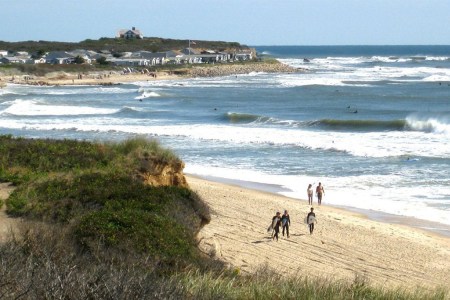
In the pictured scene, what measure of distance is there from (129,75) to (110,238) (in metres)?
86.9

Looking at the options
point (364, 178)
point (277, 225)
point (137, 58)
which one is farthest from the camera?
point (137, 58)

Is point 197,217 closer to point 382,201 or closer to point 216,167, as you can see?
point 382,201

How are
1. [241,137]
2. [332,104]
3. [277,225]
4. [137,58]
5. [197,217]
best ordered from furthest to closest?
[137,58] < [332,104] < [241,137] < [277,225] < [197,217]

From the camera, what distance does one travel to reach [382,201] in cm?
2036

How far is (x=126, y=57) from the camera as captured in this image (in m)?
117

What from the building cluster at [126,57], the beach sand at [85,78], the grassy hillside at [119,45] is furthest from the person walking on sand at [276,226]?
the grassy hillside at [119,45]

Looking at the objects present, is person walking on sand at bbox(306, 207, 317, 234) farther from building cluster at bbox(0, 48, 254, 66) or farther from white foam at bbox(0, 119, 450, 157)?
building cluster at bbox(0, 48, 254, 66)

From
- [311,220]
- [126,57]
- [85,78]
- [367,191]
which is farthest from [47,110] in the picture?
[126,57]

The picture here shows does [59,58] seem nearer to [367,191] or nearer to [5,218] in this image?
[367,191]

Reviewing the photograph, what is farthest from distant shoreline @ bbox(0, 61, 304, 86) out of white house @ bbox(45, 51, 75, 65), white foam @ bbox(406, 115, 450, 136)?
white foam @ bbox(406, 115, 450, 136)

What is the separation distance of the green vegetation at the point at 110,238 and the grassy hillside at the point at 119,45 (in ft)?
376

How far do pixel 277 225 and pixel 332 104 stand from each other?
40.6 metres

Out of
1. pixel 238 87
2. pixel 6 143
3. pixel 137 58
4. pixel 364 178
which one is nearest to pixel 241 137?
pixel 364 178

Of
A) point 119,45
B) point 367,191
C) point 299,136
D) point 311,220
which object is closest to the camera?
point 311,220
